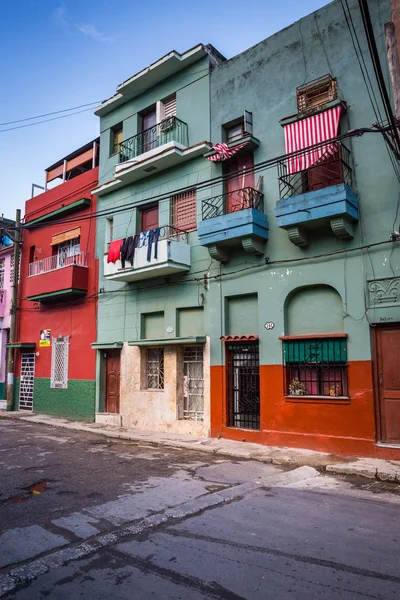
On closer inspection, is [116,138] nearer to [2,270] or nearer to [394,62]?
[2,270]

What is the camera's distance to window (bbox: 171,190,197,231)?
13.7m

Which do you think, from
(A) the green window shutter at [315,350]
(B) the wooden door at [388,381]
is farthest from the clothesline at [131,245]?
(B) the wooden door at [388,381]

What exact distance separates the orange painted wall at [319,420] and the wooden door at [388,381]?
0.21 meters

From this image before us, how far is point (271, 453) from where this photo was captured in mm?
9789

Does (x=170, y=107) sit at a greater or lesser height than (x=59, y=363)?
greater

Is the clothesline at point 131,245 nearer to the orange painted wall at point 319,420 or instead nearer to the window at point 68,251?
the window at point 68,251

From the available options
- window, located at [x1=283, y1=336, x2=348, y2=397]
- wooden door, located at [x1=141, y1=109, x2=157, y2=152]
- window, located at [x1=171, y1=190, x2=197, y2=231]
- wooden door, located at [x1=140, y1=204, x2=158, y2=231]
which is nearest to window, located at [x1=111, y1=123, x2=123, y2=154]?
wooden door, located at [x1=141, y1=109, x2=157, y2=152]

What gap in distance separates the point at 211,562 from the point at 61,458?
20.4 feet

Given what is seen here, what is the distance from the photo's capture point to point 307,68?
11328 millimetres

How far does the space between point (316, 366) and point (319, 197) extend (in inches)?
152

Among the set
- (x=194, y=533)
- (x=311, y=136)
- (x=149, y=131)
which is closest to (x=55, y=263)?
(x=149, y=131)

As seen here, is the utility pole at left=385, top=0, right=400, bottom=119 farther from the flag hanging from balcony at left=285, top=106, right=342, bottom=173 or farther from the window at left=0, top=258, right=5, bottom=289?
the window at left=0, top=258, right=5, bottom=289

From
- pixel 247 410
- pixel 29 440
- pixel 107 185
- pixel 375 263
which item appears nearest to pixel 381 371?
pixel 375 263

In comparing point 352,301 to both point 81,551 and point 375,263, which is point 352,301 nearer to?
point 375,263
